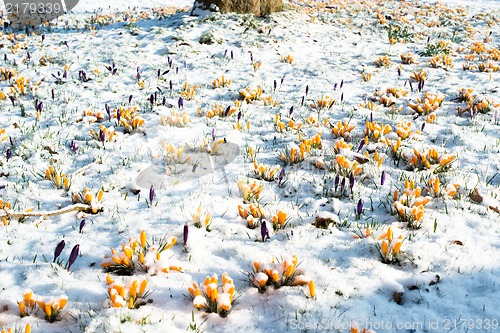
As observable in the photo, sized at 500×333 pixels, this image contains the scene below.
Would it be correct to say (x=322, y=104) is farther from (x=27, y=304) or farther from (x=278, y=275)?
(x=27, y=304)

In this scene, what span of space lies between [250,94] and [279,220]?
4.32 m

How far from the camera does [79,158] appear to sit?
16.8 feet

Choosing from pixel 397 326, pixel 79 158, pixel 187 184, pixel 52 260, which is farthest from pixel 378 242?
pixel 79 158

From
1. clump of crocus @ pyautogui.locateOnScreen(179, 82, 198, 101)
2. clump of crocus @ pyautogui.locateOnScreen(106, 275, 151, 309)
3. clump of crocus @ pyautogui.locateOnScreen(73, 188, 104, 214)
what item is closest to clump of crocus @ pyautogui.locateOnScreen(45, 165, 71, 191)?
clump of crocus @ pyautogui.locateOnScreen(73, 188, 104, 214)

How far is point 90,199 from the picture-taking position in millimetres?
3895

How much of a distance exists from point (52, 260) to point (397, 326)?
9.19 feet

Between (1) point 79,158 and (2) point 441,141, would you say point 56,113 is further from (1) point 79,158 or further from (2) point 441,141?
(2) point 441,141

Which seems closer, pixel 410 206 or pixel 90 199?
pixel 410 206

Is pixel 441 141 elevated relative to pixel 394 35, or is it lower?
lower

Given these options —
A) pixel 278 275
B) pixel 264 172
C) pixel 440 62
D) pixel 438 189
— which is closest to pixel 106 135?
pixel 264 172

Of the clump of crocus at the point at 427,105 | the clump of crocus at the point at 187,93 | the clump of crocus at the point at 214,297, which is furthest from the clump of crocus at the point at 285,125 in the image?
the clump of crocus at the point at 214,297

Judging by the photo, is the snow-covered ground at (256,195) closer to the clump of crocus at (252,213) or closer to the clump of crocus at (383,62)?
the clump of crocus at (252,213)

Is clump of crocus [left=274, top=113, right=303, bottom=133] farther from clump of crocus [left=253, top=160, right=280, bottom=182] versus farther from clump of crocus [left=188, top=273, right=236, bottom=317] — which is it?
clump of crocus [left=188, top=273, right=236, bottom=317]

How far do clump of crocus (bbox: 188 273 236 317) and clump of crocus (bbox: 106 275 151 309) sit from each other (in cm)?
36
